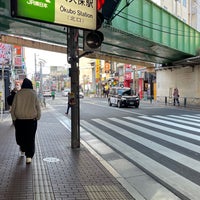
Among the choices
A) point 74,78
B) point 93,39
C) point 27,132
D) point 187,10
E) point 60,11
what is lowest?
point 27,132

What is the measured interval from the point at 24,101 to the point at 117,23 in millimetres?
11657

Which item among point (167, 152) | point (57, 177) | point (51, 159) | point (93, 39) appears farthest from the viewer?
point (167, 152)

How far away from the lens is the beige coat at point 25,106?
7152 mm

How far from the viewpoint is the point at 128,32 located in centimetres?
1883

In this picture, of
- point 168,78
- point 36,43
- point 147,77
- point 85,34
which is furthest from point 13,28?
point 147,77

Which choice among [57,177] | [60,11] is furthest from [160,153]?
[60,11]

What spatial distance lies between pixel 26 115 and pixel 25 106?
0.20 meters

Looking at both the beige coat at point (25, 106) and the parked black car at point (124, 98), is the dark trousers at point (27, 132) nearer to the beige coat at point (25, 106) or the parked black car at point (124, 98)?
the beige coat at point (25, 106)

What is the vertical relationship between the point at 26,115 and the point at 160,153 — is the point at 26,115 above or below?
above

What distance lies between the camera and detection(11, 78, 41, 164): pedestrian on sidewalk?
7164 mm

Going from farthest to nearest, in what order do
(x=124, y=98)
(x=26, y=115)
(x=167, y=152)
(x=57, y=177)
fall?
(x=124, y=98) < (x=167, y=152) < (x=26, y=115) < (x=57, y=177)

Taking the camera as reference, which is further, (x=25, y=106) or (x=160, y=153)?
(x=160, y=153)

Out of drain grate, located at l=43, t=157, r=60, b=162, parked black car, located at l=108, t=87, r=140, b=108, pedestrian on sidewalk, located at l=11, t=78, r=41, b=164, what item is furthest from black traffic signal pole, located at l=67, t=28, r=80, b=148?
parked black car, located at l=108, t=87, r=140, b=108

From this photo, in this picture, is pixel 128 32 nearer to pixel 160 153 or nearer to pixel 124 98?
pixel 124 98
